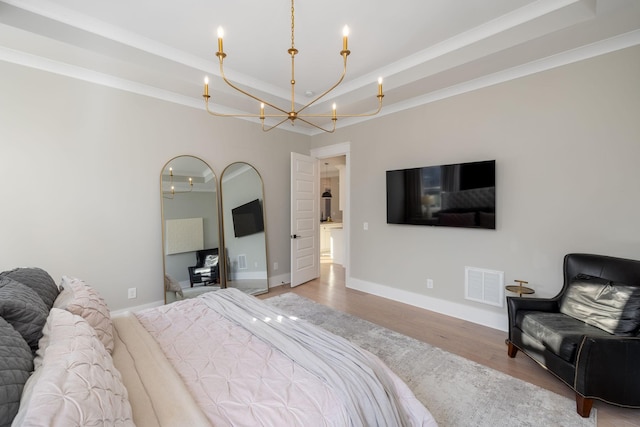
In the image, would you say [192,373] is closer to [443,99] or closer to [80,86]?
[80,86]

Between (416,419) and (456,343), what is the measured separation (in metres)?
1.78

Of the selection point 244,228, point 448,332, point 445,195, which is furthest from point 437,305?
point 244,228

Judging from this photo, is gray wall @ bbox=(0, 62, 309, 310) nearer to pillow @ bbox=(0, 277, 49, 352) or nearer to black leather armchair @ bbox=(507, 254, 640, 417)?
pillow @ bbox=(0, 277, 49, 352)

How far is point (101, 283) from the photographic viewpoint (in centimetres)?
314

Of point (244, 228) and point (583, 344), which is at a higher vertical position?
point (244, 228)

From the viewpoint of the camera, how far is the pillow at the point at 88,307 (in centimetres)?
148

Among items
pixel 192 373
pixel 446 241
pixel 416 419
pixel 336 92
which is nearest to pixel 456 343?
pixel 446 241

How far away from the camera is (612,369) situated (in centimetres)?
177

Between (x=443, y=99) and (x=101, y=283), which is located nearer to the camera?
(x=101, y=283)

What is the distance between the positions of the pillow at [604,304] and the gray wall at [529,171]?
470 mm

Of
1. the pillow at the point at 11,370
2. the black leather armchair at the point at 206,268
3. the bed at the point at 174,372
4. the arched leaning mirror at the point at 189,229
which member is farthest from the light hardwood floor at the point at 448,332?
the pillow at the point at 11,370

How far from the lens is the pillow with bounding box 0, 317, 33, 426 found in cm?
78

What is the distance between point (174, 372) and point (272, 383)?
488mm

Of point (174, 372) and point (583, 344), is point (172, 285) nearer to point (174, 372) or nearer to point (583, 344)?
point (174, 372)
